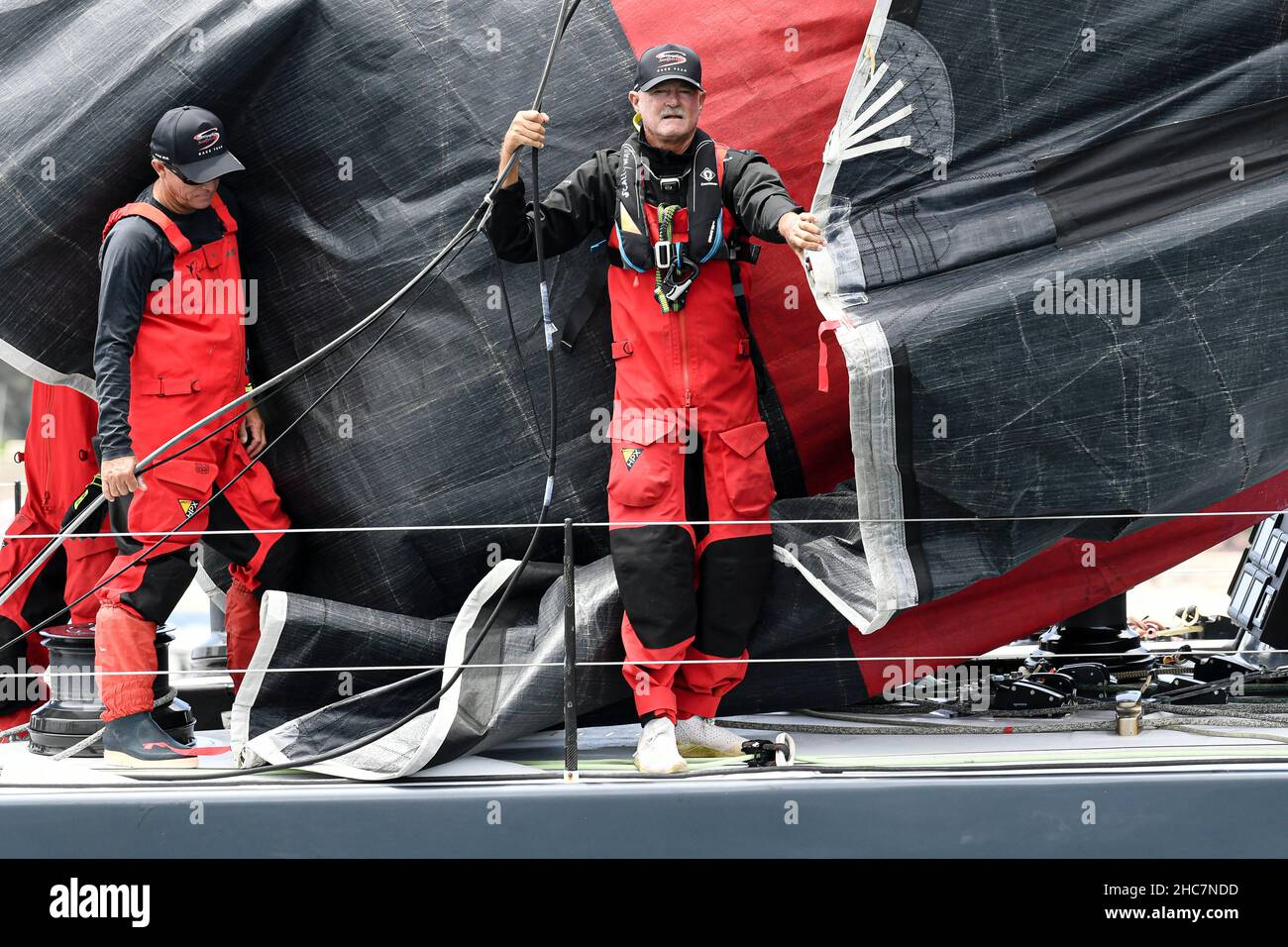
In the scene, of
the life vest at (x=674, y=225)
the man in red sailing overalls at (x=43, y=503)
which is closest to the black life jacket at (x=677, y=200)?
the life vest at (x=674, y=225)

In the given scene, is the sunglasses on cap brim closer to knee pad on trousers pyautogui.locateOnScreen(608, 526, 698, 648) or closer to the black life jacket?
the black life jacket

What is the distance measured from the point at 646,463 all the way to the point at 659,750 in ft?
1.92

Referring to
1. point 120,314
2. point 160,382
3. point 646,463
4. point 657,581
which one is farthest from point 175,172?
point 657,581

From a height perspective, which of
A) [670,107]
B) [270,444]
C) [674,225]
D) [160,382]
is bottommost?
[270,444]

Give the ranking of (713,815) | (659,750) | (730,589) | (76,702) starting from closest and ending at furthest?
(713,815), (659,750), (730,589), (76,702)

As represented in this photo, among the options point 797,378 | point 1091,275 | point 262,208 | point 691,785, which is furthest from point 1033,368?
point 262,208

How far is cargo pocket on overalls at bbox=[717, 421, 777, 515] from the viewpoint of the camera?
2.84 meters

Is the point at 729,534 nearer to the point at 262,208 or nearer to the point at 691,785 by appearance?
the point at 691,785

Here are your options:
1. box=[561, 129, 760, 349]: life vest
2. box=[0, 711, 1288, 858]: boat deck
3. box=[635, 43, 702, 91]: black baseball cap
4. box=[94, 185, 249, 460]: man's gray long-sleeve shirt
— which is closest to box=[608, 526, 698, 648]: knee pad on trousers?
box=[0, 711, 1288, 858]: boat deck

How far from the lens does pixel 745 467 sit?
2852mm

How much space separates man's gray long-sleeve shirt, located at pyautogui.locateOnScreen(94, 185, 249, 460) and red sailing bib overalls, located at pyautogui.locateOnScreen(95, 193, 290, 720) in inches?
1.8

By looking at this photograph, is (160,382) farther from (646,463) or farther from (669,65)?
(669,65)

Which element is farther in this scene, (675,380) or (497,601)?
(497,601)

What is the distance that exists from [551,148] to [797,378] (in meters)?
0.78
